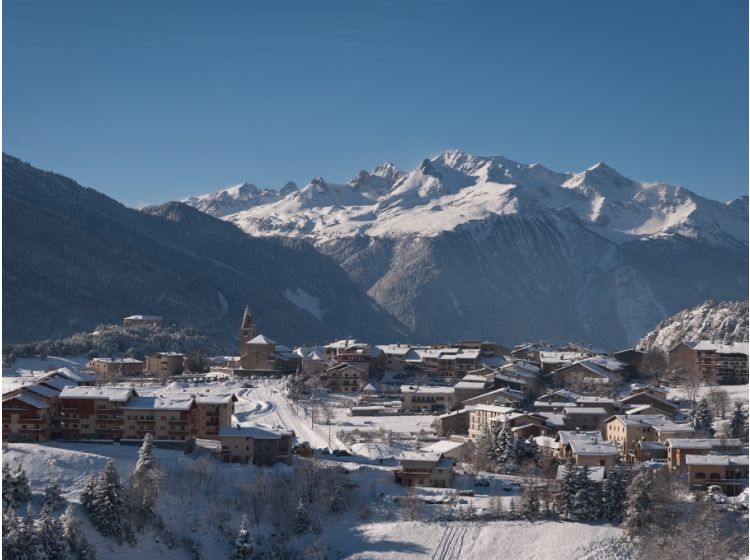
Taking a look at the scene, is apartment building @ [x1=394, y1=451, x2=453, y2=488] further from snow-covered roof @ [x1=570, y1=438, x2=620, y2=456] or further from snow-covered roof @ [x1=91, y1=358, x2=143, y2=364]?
snow-covered roof @ [x1=91, y1=358, x2=143, y2=364]

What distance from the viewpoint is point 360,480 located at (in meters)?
71.2

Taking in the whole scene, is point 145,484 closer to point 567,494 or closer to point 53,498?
point 53,498

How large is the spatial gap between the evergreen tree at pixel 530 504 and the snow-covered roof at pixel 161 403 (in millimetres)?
23076

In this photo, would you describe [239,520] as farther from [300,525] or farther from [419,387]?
[419,387]

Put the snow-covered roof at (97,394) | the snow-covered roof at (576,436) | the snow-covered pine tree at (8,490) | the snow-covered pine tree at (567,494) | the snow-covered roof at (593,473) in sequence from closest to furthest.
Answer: the snow-covered pine tree at (8,490) < the snow-covered pine tree at (567,494) < the snow-covered roof at (593,473) < the snow-covered roof at (97,394) < the snow-covered roof at (576,436)

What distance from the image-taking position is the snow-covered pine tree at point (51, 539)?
177 ft

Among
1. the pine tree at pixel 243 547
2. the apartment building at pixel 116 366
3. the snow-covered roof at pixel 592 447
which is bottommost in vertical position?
the pine tree at pixel 243 547

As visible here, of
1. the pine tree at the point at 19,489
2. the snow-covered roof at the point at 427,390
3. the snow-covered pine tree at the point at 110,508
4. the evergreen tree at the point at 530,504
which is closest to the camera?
the pine tree at the point at 19,489

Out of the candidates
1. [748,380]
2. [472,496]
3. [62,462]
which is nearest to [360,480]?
[472,496]

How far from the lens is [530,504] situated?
65000mm

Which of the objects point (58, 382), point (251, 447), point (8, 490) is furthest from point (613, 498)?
point (58, 382)

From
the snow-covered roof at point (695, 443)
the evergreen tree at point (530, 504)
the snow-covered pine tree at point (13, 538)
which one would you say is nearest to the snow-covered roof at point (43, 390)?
the snow-covered pine tree at point (13, 538)

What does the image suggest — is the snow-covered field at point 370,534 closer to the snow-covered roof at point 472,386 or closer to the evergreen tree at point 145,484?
the evergreen tree at point 145,484

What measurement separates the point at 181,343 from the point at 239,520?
301 feet
